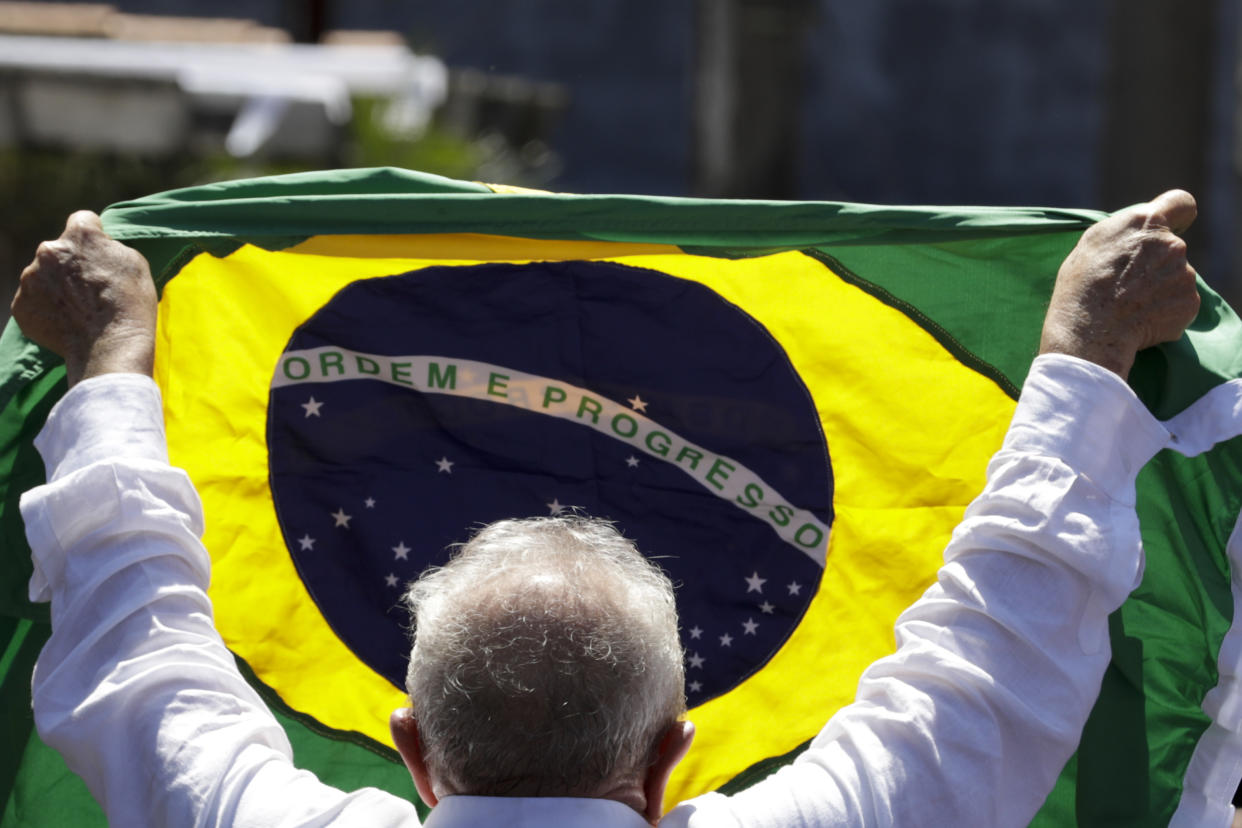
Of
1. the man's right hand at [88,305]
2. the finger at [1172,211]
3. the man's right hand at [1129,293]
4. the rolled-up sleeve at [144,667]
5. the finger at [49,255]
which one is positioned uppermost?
the finger at [1172,211]

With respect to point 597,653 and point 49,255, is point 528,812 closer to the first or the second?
point 597,653

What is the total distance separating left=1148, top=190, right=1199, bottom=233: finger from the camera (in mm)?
1861

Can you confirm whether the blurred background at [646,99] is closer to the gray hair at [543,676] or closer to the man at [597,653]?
the man at [597,653]

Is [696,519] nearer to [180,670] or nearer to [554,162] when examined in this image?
[180,670]

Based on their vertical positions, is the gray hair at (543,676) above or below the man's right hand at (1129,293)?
below

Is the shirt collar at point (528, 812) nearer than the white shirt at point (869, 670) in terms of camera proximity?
Yes

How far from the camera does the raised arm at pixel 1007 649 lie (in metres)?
1.64

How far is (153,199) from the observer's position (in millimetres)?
2209

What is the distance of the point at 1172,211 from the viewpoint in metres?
1.87

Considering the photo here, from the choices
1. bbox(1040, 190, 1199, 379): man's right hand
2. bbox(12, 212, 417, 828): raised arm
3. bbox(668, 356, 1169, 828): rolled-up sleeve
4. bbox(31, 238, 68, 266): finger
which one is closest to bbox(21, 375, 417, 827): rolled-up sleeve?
bbox(12, 212, 417, 828): raised arm

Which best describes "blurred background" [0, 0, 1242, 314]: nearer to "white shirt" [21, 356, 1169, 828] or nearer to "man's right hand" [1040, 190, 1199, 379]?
"white shirt" [21, 356, 1169, 828]

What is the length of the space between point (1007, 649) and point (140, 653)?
102 centimetres

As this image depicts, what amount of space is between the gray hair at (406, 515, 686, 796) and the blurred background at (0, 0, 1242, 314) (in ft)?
15.5

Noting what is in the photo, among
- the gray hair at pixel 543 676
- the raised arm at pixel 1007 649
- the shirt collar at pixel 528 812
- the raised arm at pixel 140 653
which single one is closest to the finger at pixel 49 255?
the raised arm at pixel 140 653
